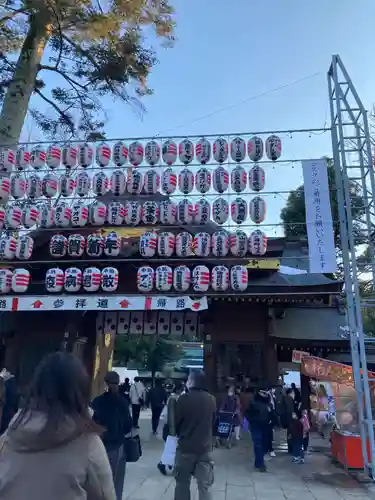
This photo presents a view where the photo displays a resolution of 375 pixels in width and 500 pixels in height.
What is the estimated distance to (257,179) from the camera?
10117 millimetres

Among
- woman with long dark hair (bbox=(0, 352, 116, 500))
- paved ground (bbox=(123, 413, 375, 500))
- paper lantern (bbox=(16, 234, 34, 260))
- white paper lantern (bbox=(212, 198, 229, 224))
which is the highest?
white paper lantern (bbox=(212, 198, 229, 224))

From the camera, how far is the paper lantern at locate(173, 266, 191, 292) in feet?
34.0

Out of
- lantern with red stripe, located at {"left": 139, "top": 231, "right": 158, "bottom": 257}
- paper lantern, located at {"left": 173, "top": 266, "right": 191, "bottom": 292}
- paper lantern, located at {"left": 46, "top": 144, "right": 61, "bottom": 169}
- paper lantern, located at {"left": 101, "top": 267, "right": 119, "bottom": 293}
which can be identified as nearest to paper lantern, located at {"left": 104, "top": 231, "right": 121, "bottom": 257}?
paper lantern, located at {"left": 101, "top": 267, "right": 119, "bottom": 293}

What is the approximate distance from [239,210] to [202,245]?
1241 mm

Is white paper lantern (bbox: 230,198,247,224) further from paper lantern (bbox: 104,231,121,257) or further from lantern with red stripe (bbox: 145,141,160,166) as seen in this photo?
paper lantern (bbox: 104,231,121,257)

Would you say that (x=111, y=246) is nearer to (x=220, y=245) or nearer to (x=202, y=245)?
(x=202, y=245)

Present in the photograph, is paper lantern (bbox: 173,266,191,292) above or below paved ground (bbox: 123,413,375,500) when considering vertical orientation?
above

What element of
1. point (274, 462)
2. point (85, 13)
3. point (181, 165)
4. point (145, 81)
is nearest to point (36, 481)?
point (274, 462)

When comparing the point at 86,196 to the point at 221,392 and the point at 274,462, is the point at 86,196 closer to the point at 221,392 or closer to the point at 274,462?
the point at 221,392

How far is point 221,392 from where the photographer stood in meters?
12.3

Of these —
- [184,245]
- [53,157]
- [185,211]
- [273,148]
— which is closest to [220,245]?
[184,245]

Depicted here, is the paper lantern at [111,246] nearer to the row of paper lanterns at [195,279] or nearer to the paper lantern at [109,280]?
the paper lantern at [109,280]

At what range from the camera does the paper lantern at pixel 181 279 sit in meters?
10.4

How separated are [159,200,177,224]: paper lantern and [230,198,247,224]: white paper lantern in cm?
149
